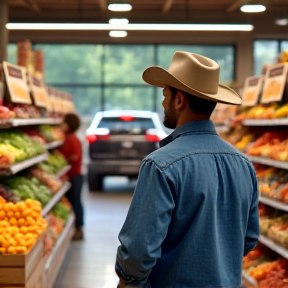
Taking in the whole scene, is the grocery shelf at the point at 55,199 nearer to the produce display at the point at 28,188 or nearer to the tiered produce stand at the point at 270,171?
the produce display at the point at 28,188

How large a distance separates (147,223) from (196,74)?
69 cm

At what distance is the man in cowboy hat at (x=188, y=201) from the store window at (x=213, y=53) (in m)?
16.1

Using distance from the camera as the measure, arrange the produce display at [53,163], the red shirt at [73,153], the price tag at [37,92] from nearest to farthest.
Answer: the price tag at [37,92] < the produce display at [53,163] < the red shirt at [73,153]

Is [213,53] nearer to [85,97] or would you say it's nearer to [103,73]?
[103,73]

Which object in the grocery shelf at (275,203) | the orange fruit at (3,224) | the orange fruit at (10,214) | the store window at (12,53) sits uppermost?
the store window at (12,53)

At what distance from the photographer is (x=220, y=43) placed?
1878 cm

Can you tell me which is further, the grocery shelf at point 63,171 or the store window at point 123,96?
the store window at point 123,96

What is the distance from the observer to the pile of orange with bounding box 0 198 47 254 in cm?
414

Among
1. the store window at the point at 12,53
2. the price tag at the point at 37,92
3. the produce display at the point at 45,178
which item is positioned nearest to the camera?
the produce display at the point at 45,178

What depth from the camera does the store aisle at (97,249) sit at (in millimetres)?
6836

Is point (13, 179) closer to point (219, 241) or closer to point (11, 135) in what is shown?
point (11, 135)

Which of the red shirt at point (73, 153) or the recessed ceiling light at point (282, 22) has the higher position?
the recessed ceiling light at point (282, 22)

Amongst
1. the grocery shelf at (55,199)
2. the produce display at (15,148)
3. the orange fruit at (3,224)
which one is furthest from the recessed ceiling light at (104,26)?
the orange fruit at (3,224)

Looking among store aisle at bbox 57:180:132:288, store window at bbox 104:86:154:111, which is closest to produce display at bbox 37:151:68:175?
store aisle at bbox 57:180:132:288
